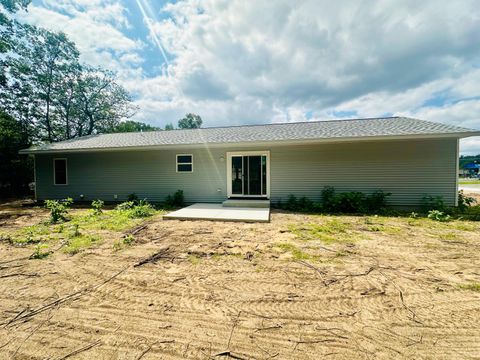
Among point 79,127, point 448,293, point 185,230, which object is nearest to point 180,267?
point 185,230

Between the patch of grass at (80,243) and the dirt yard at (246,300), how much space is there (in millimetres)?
176

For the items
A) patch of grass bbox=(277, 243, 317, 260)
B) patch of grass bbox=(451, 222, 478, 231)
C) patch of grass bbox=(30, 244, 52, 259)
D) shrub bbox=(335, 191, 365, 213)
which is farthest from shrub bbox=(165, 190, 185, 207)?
patch of grass bbox=(451, 222, 478, 231)

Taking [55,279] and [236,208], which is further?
[236,208]

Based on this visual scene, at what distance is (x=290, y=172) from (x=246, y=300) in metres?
6.47

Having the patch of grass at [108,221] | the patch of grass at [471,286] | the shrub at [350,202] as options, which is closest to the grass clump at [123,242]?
the patch of grass at [108,221]

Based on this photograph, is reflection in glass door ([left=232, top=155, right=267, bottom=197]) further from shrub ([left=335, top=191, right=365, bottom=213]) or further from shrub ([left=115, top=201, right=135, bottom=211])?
shrub ([left=115, top=201, right=135, bottom=211])

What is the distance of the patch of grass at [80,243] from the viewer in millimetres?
3963

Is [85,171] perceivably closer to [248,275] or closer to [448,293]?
[248,275]

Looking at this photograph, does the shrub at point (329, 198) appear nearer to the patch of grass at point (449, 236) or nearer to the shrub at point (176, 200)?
the patch of grass at point (449, 236)

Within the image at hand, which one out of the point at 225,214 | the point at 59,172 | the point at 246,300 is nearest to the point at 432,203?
the point at 225,214

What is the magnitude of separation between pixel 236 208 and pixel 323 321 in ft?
18.8

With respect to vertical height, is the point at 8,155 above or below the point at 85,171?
above

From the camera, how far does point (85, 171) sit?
9945 mm

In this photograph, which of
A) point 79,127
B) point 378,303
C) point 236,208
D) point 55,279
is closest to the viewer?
point 378,303
